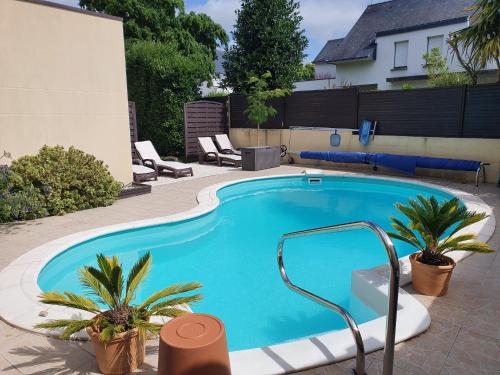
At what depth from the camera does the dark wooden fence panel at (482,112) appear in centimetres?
987

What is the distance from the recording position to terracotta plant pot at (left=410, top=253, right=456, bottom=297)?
3.52 meters

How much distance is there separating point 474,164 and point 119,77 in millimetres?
9309

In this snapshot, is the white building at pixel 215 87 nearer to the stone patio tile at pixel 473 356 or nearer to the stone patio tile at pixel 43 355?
the stone patio tile at pixel 43 355

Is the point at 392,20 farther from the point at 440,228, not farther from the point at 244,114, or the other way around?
the point at 440,228

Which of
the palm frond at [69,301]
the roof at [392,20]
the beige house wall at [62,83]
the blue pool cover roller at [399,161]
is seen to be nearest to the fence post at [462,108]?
the blue pool cover roller at [399,161]

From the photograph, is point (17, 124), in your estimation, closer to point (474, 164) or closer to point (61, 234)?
point (61, 234)

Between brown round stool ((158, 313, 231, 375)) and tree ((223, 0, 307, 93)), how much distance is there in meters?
16.5

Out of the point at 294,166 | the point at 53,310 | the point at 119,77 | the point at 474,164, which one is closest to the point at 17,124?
the point at 119,77

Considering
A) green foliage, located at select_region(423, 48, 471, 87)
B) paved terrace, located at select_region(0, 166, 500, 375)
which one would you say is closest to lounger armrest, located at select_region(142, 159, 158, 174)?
paved terrace, located at select_region(0, 166, 500, 375)

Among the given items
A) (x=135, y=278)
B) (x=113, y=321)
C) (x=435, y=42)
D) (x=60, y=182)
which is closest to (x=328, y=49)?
(x=435, y=42)

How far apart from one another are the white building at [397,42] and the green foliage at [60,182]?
18863 mm

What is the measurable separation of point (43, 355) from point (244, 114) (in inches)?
533

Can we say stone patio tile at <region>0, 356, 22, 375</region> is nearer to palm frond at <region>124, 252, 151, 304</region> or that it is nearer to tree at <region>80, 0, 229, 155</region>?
palm frond at <region>124, 252, 151, 304</region>

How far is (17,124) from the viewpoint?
23.3 ft
